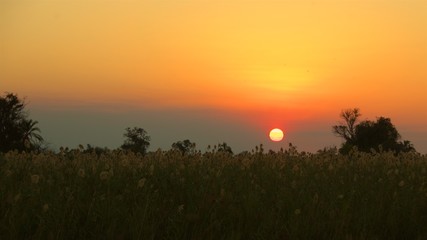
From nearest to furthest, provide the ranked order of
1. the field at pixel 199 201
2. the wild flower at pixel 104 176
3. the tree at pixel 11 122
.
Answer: the field at pixel 199 201 < the wild flower at pixel 104 176 < the tree at pixel 11 122

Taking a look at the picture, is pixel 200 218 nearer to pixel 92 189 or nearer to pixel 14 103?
pixel 92 189

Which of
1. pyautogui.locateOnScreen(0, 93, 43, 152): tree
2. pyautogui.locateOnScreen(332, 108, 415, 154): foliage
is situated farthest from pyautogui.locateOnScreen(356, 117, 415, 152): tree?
pyautogui.locateOnScreen(0, 93, 43, 152): tree

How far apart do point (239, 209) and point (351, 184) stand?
7.83 ft

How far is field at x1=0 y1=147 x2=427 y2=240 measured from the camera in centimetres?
579

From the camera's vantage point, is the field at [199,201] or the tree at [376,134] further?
the tree at [376,134]

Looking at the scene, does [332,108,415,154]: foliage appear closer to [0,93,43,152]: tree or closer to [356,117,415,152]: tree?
[356,117,415,152]: tree

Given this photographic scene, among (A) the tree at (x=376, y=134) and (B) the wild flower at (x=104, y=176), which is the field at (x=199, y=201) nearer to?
(B) the wild flower at (x=104, y=176)

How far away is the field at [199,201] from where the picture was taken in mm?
5789

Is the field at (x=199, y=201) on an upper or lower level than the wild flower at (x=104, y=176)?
lower

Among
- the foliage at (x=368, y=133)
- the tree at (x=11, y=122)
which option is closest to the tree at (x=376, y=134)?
the foliage at (x=368, y=133)

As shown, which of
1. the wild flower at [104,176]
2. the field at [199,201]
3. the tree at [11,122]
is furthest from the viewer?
the tree at [11,122]

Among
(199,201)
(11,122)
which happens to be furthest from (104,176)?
(11,122)

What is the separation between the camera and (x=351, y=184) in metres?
8.20

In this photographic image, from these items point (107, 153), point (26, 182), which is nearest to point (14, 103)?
point (107, 153)
